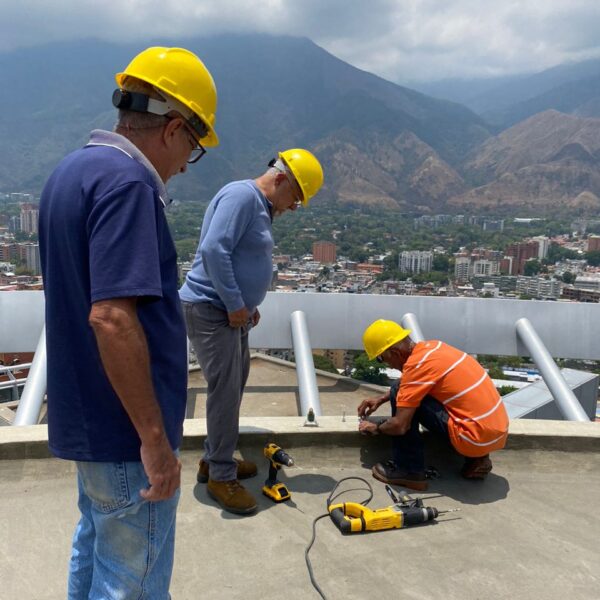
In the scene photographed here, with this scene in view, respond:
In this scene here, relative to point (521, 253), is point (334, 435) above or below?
above

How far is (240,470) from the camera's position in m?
3.17

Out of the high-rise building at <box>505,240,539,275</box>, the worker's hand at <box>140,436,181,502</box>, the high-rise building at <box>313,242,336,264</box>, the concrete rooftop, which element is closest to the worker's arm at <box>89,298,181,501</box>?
the worker's hand at <box>140,436,181,502</box>

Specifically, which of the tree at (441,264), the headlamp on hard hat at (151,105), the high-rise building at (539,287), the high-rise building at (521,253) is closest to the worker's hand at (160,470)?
the headlamp on hard hat at (151,105)

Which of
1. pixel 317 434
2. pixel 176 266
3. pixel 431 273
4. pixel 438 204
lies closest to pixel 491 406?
pixel 317 434

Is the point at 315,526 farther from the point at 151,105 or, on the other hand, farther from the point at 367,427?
the point at 151,105

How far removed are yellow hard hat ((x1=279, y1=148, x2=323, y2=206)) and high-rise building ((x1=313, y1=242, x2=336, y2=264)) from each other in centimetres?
4074

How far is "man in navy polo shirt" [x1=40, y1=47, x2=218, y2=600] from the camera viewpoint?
1.27 metres

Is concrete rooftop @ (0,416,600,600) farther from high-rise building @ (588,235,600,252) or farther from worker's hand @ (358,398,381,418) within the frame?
high-rise building @ (588,235,600,252)

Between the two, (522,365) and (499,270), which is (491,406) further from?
(499,270)

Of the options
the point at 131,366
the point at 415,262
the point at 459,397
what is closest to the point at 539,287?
the point at 415,262

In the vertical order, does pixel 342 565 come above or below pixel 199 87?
below

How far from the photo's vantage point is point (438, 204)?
120 m

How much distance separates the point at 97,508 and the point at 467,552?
1830mm

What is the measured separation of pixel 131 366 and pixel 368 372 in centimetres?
743
